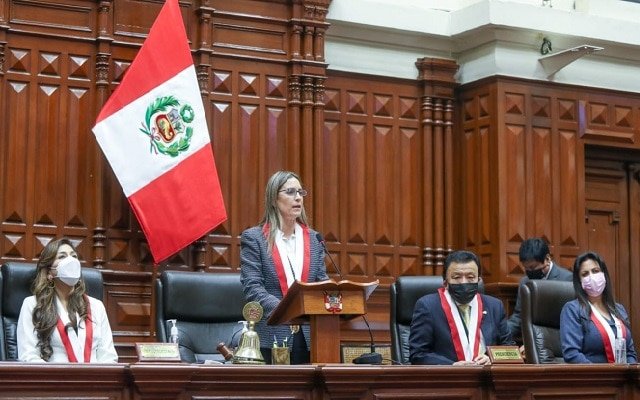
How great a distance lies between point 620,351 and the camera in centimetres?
632

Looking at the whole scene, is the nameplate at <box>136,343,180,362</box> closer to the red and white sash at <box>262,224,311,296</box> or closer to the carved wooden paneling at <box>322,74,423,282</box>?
the red and white sash at <box>262,224,311,296</box>

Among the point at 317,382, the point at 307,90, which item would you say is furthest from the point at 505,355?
the point at 307,90

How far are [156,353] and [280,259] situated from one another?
1245 millimetres

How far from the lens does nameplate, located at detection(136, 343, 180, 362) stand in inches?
187

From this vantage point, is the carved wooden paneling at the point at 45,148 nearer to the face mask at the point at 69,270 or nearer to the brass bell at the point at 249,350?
the face mask at the point at 69,270

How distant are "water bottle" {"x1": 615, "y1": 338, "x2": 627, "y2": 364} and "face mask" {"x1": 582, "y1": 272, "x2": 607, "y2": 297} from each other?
317 mm

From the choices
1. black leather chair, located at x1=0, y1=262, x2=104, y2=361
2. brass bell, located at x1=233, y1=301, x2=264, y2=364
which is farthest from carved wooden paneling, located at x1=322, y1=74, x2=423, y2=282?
brass bell, located at x1=233, y1=301, x2=264, y2=364

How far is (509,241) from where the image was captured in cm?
912

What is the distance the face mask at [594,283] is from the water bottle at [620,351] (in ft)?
1.04

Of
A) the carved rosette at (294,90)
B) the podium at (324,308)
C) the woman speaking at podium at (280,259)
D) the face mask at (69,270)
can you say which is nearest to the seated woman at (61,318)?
the face mask at (69,270)

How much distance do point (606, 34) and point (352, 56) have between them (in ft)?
6.49

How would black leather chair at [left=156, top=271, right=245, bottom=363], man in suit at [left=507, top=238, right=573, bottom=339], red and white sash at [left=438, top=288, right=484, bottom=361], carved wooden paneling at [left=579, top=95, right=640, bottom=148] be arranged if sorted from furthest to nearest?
carved wooden paneling at [left=579, top=95, right=640, bottom=148] < man in suit at [left=507, top=238, right=573, bottom=339] < black leather chair at [left=156, top=271, right=245, bottom=363] < red and white sash at [left=438, top=288, right=484, bottom=361]

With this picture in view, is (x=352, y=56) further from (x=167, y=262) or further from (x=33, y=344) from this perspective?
(x=33, y=344)

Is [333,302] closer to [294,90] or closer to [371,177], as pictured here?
[294,90]
